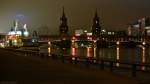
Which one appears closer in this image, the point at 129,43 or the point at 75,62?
the point at 75,62

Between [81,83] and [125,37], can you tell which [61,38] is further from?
[81,83]

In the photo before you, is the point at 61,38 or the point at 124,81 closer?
the point at 124,81

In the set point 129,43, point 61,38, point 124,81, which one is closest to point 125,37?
point 129,43

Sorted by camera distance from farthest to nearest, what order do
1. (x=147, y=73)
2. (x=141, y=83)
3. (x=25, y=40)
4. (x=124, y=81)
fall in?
(x=25, y=40) < (x=147, y=73) < (x=124, y=81) < (x=141, y=83)

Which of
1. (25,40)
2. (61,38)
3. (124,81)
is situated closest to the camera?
(124,81)

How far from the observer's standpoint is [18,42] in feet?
555

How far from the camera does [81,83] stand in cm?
1827

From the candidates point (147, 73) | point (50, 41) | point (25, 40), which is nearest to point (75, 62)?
point (147, 73)

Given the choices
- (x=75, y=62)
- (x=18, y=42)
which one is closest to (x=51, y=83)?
(x=75, y=62)

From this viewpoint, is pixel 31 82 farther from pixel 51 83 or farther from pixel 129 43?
pixel 129 43

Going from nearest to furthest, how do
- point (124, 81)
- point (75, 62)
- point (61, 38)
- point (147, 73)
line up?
1. point (124, 81)
2. point (147, 73)
3. point (75, 62)
4. point (61, 38)

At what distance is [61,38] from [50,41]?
6.03 metres

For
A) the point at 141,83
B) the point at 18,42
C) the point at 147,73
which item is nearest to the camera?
the point at 141,83

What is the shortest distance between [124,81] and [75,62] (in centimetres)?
1607
